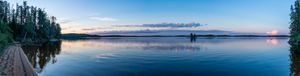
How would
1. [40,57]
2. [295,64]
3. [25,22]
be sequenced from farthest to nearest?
[25,22] → [40,57] → [295,64]

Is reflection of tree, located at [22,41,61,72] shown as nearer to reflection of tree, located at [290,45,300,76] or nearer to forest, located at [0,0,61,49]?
reflection of tree, located at [290,45,300,76]

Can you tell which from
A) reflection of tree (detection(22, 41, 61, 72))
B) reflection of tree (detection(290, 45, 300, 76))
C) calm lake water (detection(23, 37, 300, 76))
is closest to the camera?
calm lake water (detection(23, 37, 300, 76))

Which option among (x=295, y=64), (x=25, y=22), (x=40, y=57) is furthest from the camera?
(x=25, y=22)

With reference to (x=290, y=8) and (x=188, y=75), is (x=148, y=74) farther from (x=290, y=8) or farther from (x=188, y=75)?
(x=290, y=8)

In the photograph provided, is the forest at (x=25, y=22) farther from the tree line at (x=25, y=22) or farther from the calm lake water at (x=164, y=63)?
the calm lake water at (x=164, y=63)

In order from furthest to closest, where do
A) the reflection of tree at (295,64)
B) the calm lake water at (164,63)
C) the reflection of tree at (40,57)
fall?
1. the reflection of tree at (40,57)
2. the reflection of tree at (295,64)
3. the calm lake water at (164,63)

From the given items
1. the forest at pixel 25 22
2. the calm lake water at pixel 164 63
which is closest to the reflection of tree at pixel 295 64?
the calm lake water at pixel 164 63

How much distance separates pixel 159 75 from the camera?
2300 cm

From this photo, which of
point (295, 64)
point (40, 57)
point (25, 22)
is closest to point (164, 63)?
point (295, 64)

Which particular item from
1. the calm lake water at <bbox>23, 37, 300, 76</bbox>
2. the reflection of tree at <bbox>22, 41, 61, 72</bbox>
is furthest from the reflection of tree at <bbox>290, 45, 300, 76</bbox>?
the reflection of tree at <bbox>22, 41, 61, 72</bbox>

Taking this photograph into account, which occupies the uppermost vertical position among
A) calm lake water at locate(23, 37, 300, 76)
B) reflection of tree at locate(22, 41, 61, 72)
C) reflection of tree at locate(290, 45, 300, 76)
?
reflection of tree at locate(22, 41, 61, 72)

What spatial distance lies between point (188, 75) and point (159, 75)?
2183 millimetres

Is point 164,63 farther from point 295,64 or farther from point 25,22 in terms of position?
point 25,22

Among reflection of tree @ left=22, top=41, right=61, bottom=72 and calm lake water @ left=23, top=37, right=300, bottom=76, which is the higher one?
reflection of tree @ left=22, top=41, right=61, bottom=72
